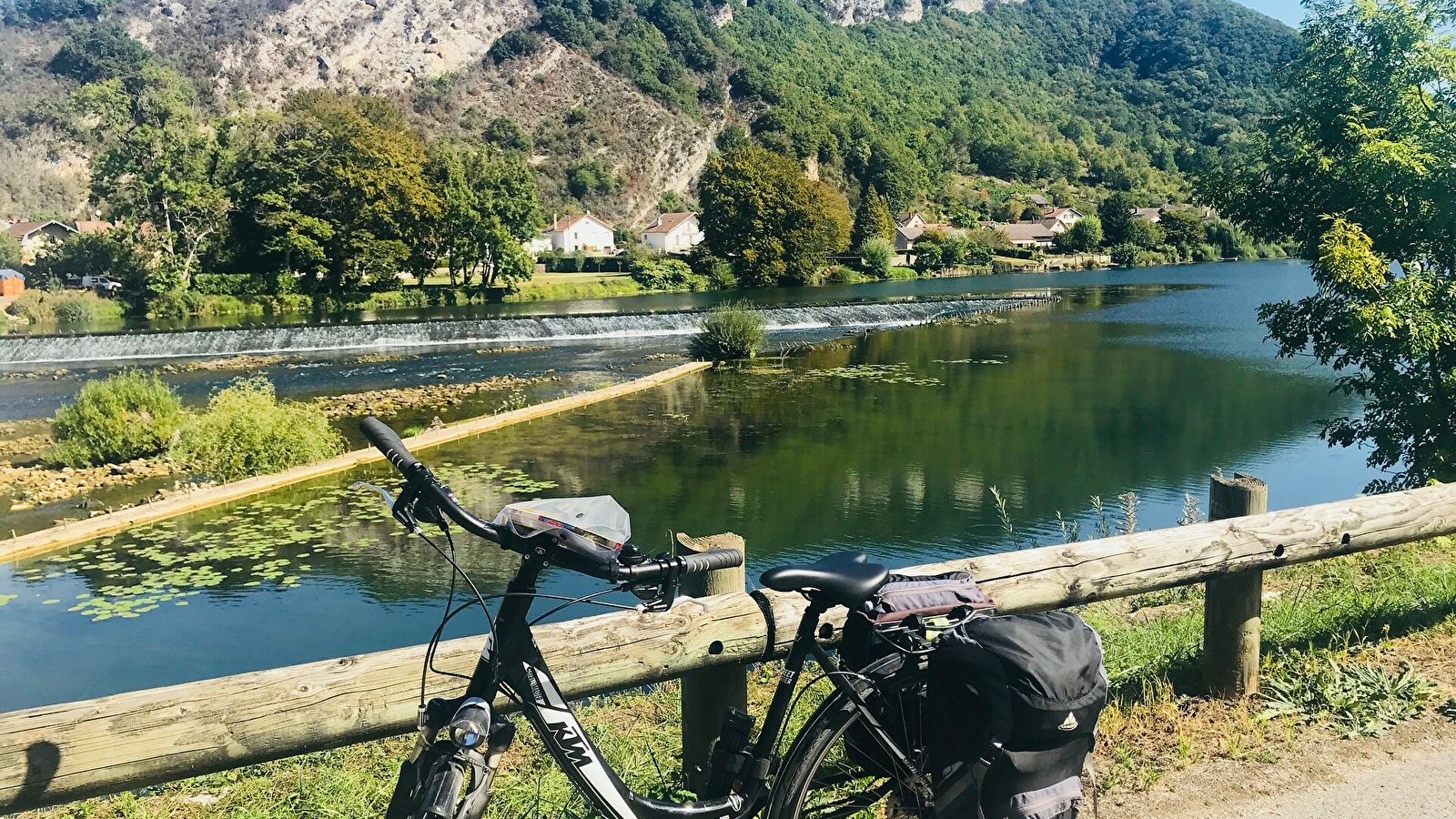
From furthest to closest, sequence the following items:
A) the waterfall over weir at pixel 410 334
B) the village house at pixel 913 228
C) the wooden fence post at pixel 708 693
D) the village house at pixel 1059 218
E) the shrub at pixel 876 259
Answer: the village house at pixel 1059 218
the village house at pixel 913 228
the shrub at pixel 876 259
the waterfall over weir at pixel 410 334
the wooden fence post at pixel 708 693

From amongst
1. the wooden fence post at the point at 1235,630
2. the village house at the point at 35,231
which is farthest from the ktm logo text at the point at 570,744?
the village house at the point at 35,231

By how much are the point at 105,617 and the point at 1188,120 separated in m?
181

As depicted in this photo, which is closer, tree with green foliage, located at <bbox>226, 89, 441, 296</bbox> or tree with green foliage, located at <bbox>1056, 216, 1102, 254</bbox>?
tree with green foliage, located at <bbox>226, 89, 441, 296</bbox>

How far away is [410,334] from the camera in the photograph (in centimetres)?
2939

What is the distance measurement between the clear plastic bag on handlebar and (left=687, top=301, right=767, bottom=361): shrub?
21913 mm

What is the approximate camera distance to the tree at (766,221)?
202 ft

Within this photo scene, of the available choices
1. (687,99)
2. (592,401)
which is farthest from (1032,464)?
(687,99)

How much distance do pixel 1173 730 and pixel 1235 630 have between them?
476 mm

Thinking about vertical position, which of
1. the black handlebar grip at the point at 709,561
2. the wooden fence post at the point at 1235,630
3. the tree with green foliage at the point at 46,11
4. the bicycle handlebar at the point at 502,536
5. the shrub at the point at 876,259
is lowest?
the wooden fence post at the point at 1235,630

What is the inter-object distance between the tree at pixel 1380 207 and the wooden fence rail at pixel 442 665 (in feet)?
20.8

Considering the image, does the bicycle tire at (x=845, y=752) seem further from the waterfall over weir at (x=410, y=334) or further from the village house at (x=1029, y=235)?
the village house at (x=1029, y=235)

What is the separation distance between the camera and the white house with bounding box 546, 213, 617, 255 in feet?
295

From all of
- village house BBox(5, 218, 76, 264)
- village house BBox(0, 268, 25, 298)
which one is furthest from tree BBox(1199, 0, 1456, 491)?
village house BBox(5, 218, 76, 264)

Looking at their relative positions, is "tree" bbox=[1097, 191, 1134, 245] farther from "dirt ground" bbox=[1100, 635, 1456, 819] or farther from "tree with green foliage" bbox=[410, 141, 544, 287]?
"dirt ground" bbox=[1100, 635, 1456, 819]
